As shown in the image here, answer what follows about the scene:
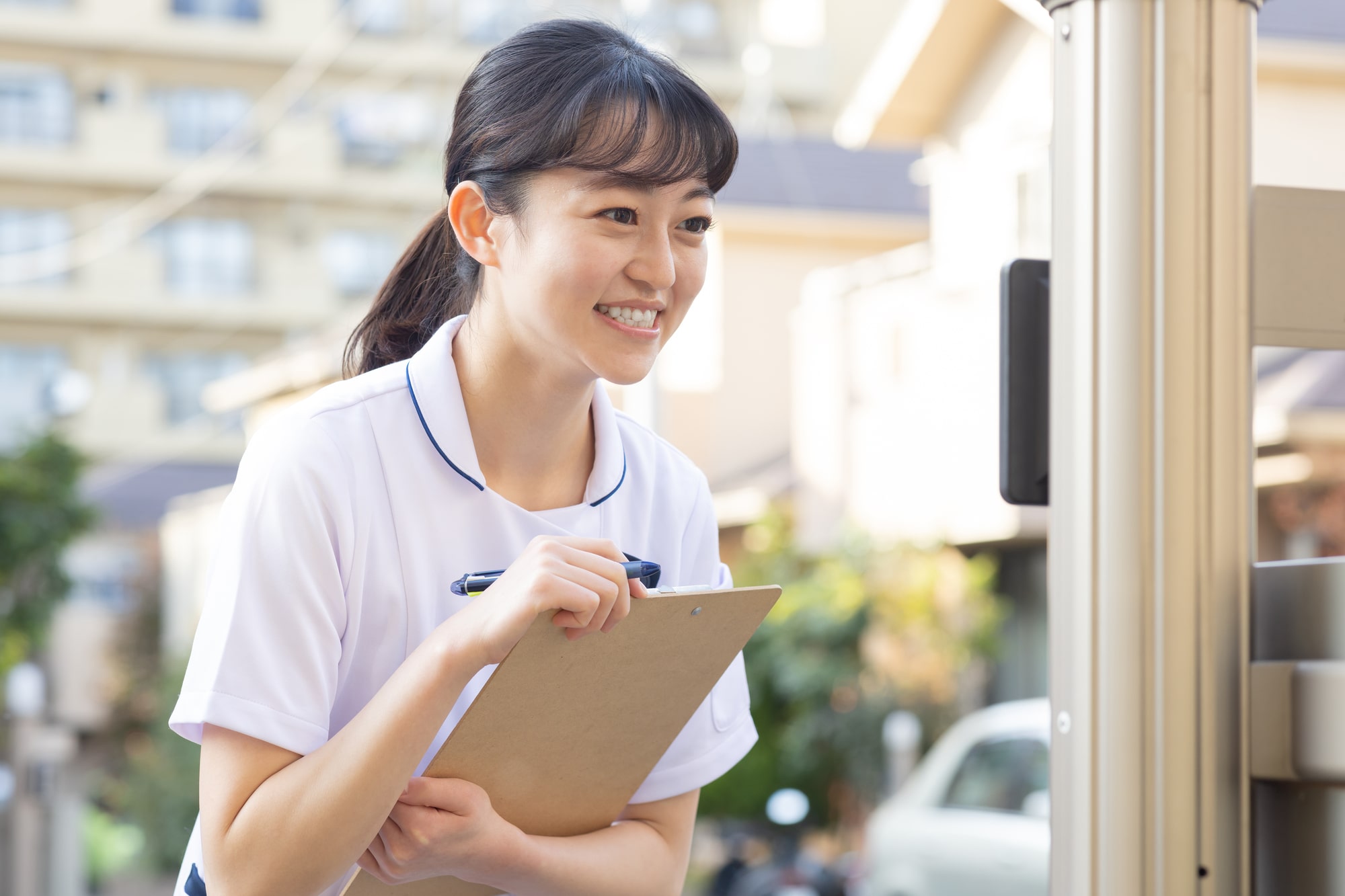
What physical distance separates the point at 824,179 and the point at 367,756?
15.4 meters

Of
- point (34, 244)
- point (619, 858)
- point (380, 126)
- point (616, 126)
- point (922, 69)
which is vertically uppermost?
point (380, 126)

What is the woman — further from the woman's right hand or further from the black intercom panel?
the black intercom panel

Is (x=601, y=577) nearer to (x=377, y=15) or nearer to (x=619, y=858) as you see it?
(x=619, y=858)

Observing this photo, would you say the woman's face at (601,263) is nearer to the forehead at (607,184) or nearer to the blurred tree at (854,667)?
the forehead at (607,184)

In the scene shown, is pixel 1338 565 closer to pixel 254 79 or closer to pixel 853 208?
pixel 853 208

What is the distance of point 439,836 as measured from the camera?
52.6 inches

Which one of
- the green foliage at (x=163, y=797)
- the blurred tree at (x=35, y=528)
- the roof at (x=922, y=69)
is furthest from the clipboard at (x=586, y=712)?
the blurred tree at (x=35, y=528)

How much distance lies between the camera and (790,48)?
29.5m

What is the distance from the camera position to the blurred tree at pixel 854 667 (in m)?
9.61

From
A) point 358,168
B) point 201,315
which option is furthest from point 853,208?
point 201,315

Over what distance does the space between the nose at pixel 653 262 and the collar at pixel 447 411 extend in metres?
0.24

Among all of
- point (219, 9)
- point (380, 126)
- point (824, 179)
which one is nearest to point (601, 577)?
point (824, 179)

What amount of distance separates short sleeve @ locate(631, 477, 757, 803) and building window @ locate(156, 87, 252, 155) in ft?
96.9

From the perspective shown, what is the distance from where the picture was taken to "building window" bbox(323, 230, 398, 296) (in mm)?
27406
